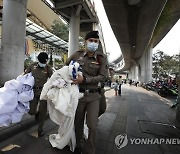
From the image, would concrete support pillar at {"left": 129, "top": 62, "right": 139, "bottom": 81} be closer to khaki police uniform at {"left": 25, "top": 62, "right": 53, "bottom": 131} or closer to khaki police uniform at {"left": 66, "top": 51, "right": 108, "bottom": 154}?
khaki police uniform at {"left": 25, "top": 62, "right": 53, "bottom": 131}

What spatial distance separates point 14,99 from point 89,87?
54.1 inches

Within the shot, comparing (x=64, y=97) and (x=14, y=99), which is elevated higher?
(x=64, y=97)

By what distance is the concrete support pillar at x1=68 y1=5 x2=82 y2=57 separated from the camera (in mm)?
17006

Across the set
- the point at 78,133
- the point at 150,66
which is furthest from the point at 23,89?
the point at 150,66

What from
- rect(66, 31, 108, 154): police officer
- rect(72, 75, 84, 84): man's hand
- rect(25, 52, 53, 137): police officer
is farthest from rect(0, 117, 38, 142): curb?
rect(72, 75, 84, 84): man's hand

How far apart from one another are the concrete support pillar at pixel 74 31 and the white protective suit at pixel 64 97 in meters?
14.2

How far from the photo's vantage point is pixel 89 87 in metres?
2.98

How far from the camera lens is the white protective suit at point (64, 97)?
8.75 feet

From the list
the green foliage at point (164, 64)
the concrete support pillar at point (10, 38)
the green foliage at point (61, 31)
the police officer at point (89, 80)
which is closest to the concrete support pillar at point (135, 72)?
the green foliage at point (164, 64)

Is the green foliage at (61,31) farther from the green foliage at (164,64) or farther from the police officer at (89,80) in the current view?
the police officer at (89,80)

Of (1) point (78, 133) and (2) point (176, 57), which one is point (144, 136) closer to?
(1) point (78, 133)

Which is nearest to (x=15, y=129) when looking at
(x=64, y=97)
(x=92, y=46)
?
(x=64, y=97)

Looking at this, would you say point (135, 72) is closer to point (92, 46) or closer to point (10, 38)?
point (10, 38)

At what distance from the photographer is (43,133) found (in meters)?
4.07
